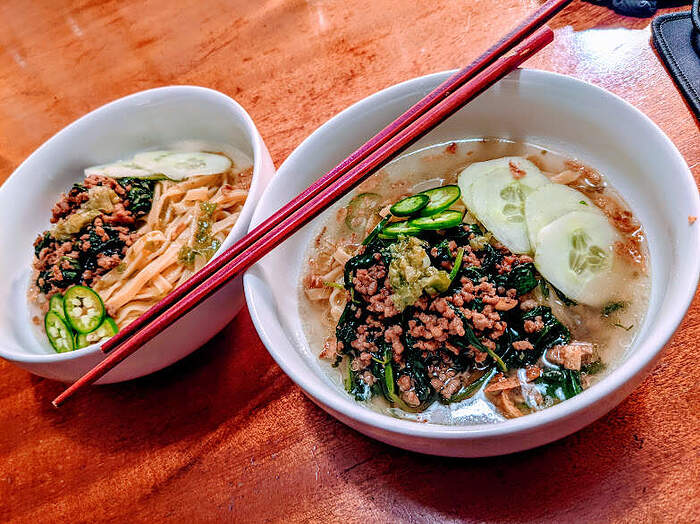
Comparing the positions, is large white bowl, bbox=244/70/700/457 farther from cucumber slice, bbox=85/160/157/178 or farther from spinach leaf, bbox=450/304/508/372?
cucumber slice, bbox=85/160/157/178

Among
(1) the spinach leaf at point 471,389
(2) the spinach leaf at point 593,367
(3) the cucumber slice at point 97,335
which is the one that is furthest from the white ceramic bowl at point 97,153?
(2) the spinach leaf at point 593,367

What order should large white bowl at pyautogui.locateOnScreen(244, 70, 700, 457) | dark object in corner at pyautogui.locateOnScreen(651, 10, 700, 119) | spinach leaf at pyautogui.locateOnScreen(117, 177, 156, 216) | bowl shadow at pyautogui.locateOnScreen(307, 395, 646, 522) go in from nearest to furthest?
large white bowl at pyautogui.locateOnScreen(244, 70, 700, 457) → bowl shadow at pyautogui.locateOnScreen(307, 395, 646, 522) → dark object in corner at pyautogui.locateOnScreen(651, 10, 700, 119) → spinach leaf at pyautogui.locateOnScreen(117, 177, 156, 216)

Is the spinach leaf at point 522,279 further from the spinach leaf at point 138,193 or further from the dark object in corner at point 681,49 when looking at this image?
the spinach leaf at point 138,193

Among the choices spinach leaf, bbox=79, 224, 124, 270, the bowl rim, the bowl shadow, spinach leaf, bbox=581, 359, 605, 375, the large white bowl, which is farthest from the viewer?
spinach leaf, bbox=79, 224, 124, 270

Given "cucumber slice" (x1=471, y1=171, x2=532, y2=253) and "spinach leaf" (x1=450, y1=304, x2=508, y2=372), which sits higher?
"cucumber slice" (x1=471, y1=171, x2=532, y2=253)

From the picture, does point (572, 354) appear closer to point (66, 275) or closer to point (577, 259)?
point (577, 259)

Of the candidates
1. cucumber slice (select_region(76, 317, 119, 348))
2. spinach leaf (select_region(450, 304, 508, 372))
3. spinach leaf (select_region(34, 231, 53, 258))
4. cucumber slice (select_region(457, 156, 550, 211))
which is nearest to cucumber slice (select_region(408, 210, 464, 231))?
cucumber slice (select_region(457, 156, 550, 211))

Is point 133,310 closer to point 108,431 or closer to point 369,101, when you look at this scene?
point 108,431

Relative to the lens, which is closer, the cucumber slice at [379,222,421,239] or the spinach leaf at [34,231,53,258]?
the cucumber slice at [379,222,421,239]
